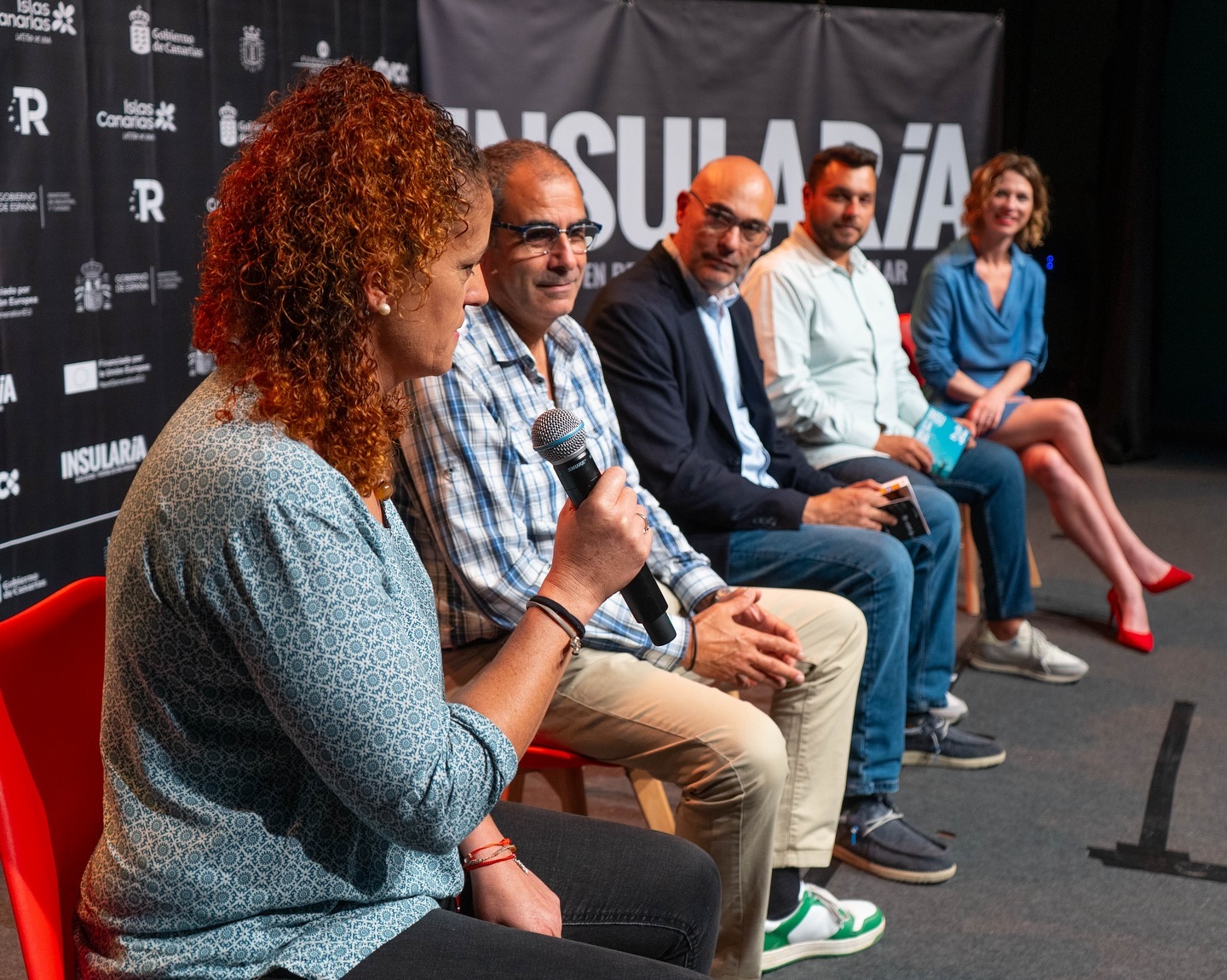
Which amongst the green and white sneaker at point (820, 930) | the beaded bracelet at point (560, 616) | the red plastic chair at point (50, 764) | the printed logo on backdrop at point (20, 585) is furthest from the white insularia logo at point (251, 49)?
the beaded bracelet at point (560, 616)

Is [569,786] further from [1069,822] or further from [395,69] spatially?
[395,69]

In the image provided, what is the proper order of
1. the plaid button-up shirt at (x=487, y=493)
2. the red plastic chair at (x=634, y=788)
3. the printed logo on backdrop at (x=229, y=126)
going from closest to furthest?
1. the plaid button-up shirt at (x=487, y=493)
2. the red plastic chair at (x=634, y=788)
3. the printed logo on backdrop at (x=229, y=126)

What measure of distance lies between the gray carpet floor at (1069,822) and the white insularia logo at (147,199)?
1.72 metres

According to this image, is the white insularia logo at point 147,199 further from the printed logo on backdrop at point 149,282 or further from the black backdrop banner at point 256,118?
the printed logo on backdrop at point 149,282

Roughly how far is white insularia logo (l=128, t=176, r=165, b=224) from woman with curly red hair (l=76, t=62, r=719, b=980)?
222 centimetres

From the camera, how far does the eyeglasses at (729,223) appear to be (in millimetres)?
2697

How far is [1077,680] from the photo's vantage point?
141 inches

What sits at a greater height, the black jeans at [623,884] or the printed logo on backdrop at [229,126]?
the printed logo on backdrop at [229,126]

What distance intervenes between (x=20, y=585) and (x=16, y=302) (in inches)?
26.1

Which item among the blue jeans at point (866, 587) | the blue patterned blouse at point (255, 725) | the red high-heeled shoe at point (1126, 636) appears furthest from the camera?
the red high-heeled shoe at point (1126, 636)

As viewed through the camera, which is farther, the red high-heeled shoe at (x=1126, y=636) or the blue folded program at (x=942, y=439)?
the red high-heeled shoe at (x=1126, y=636)

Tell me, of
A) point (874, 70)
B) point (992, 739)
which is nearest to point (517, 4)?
point (874, 70)

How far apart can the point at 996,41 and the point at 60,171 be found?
3.78 m

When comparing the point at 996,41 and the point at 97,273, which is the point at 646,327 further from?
the point at 996,41
